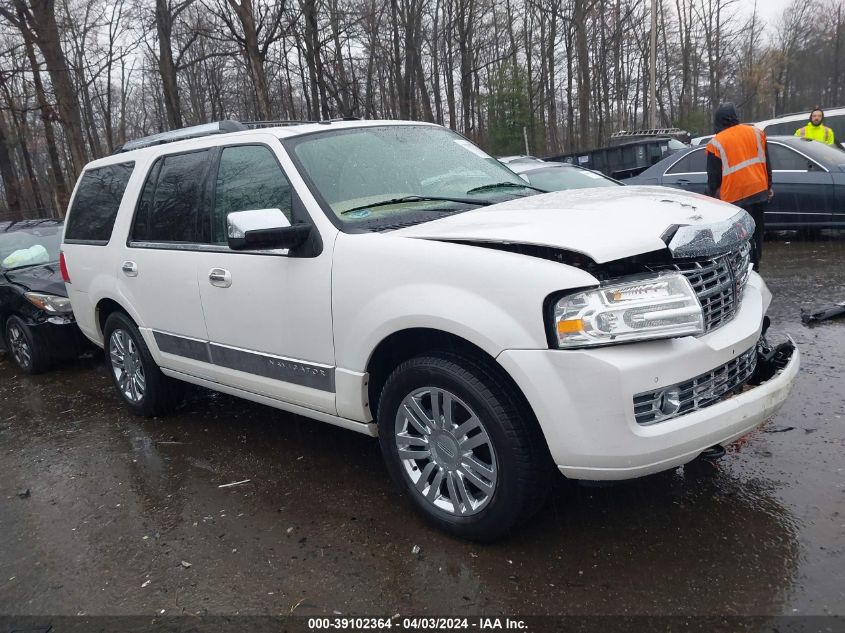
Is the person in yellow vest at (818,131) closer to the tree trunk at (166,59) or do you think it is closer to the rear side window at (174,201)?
the rear side window at (174,201)

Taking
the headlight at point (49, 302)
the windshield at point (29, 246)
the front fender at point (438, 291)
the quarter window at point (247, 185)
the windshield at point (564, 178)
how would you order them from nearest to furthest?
1. the front fender at point (438, 291)
2. the quarter window at point (247, 185)
3. the headlight at point (49, 302)
4. the windshield at point (29, 246)
5. the windshield at point (564, 178)

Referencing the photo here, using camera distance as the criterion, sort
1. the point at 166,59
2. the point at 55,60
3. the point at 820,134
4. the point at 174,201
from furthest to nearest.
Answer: the point at 166,59 < the point at 55,60 < the point at 820,134 < the point at 174,201

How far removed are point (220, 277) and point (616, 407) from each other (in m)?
2.48

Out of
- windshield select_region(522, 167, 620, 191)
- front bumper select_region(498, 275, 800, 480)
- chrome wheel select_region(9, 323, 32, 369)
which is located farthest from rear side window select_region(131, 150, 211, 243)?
windshield select_region(522, 167, 620, 191)

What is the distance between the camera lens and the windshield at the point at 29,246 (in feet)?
25.0

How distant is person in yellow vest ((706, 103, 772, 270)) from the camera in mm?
6000

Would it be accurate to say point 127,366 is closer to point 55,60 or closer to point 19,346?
point 19,346

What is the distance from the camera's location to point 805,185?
9086 mm

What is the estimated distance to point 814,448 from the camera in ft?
11.6

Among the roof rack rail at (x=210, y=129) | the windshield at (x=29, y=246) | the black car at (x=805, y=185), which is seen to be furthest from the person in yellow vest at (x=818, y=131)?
the windshield at (x=29, y=246)

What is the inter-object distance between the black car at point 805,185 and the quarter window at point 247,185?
8.11 m

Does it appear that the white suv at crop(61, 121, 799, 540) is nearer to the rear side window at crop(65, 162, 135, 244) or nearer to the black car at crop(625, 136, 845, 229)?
the rear side window at crop(65, 162, 135, 244)

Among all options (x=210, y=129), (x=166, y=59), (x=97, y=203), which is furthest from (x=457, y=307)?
(x=166, y=59)

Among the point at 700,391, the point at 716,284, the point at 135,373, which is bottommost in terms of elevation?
the point at 135,373
